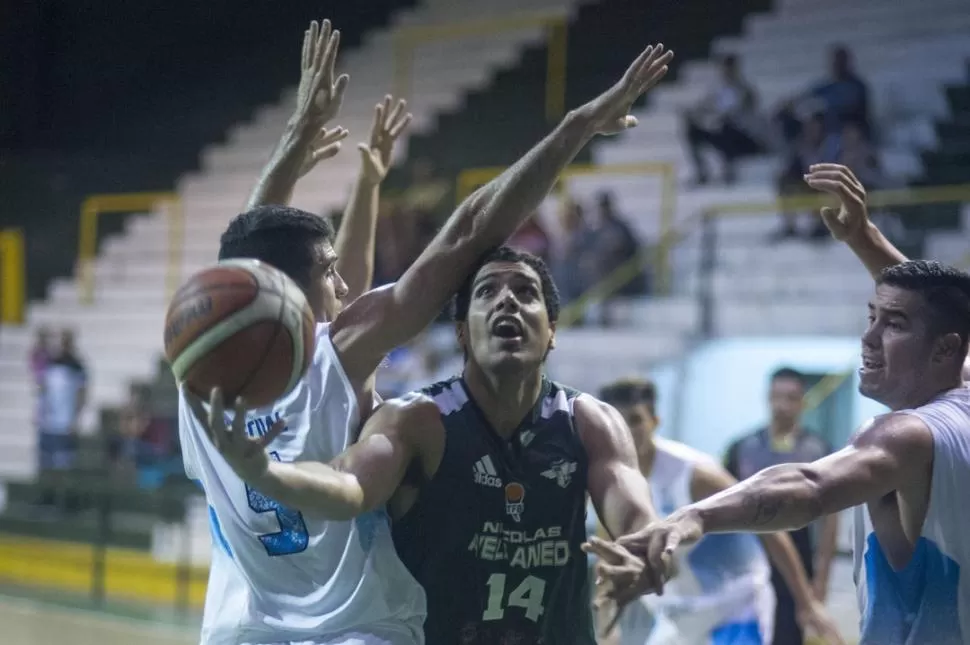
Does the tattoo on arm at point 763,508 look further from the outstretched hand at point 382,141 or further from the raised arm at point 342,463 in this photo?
the outstretched hand at point 382,141

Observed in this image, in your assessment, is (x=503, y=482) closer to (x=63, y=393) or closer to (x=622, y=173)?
(x=622, y=173)

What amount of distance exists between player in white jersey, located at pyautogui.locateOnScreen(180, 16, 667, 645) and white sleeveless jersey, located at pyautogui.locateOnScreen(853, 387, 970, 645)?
1.13 m

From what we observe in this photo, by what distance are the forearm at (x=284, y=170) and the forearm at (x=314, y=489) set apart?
49.2 inches

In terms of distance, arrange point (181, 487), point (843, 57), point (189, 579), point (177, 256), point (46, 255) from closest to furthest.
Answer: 1. point (189, 579)
2. point (843, 57)
3. point (181, 487)
4. point (177, 256)
5. point (46, 255)

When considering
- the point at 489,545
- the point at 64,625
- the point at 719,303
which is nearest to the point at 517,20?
the point at 719,303

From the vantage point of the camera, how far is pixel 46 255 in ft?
53.5

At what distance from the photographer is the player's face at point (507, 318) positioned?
3.23m

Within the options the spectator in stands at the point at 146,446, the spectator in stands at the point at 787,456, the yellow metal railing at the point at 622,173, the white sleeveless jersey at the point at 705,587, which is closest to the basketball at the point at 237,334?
the white sleeveless jersey at the point at 705,587

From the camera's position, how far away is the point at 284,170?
3.99 meters

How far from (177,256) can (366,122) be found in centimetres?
275

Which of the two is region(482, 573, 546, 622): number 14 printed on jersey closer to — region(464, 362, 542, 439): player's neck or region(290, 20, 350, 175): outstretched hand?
region(464, 362, 542, 439): player's neck

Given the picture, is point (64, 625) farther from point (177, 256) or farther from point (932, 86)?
point (932, 86)

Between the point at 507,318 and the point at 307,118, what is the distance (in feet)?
3.98

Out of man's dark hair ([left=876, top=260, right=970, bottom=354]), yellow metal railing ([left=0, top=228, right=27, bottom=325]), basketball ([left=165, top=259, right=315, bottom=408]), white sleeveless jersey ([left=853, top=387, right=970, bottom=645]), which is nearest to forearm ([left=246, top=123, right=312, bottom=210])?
basketball ([left=165, top=259, right=315, bottom=408])
